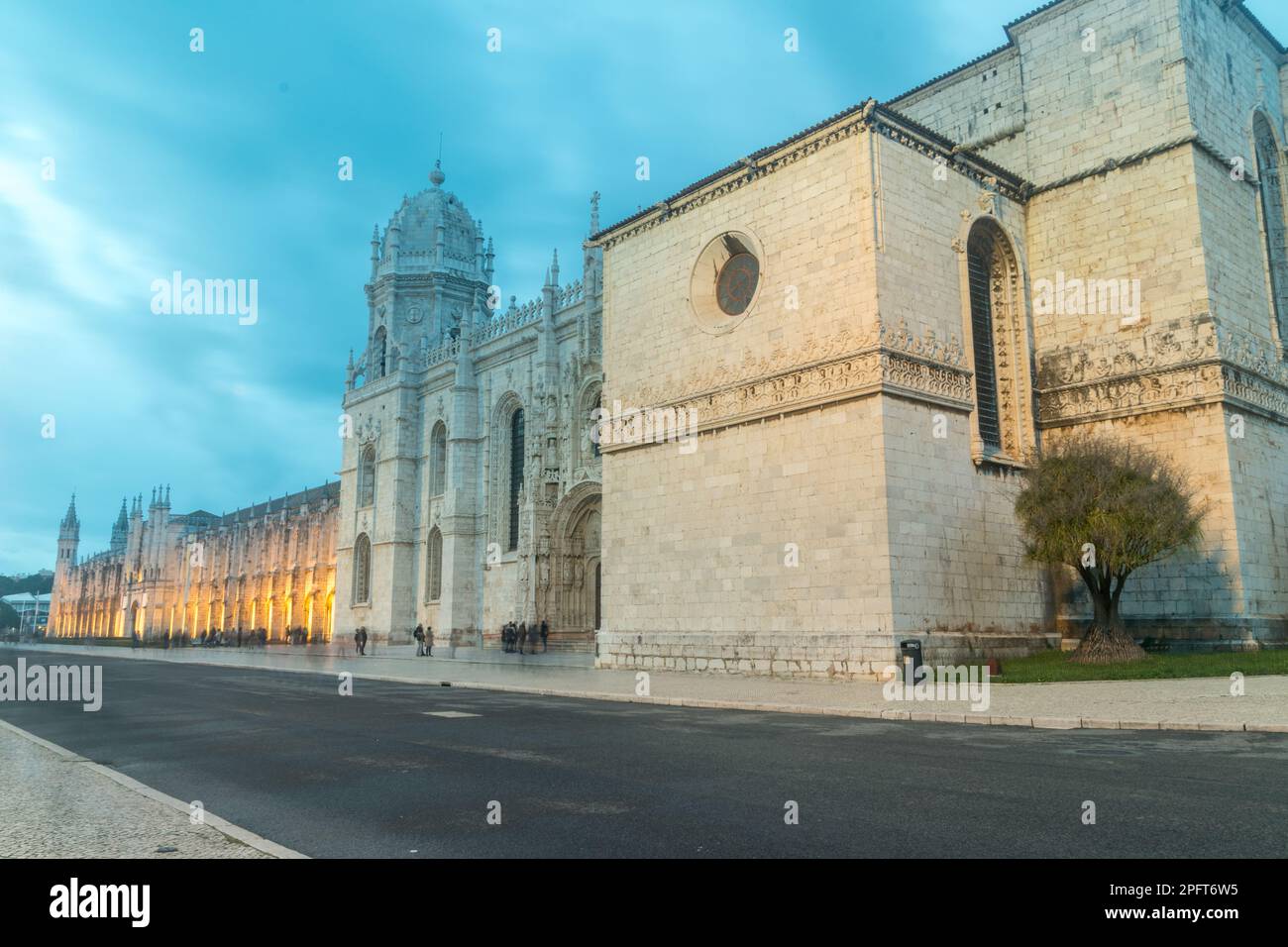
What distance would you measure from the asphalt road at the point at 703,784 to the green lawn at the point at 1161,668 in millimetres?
6454

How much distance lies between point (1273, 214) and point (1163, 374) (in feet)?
27.9

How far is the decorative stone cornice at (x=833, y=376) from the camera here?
64.7ft

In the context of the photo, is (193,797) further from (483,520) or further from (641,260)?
(483,520)

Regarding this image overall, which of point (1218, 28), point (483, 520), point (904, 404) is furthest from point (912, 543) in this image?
point (483, 520)

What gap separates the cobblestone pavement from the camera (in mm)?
5246

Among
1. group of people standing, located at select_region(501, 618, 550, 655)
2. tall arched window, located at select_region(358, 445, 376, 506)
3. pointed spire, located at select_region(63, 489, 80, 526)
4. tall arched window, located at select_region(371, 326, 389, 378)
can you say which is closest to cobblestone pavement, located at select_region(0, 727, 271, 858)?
group of people standing, located at select_region(501, 618, 550, 655)

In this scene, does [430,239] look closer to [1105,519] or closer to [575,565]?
[575,565]

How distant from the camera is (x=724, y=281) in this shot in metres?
24.7

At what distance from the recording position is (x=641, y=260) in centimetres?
2680

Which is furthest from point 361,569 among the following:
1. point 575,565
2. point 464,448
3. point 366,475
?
point 575,565

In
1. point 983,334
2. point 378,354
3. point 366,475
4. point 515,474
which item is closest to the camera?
point 983,334
